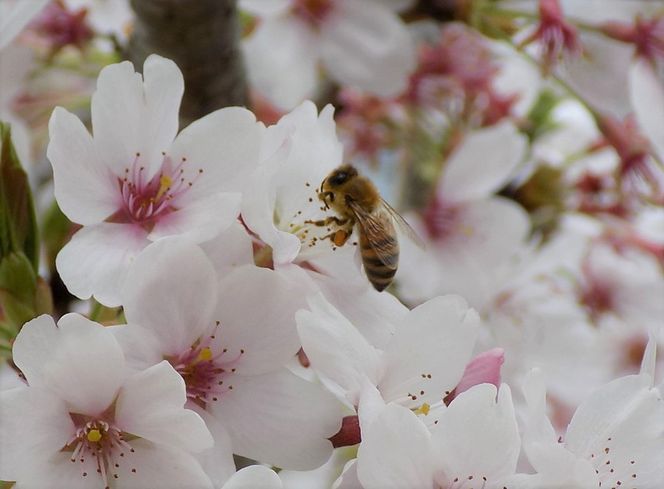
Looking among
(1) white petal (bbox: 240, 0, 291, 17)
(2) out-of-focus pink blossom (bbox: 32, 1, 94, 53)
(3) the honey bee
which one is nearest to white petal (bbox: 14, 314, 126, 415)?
(3) the honey bee

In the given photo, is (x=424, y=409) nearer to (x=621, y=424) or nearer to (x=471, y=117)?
(x=621, y=424)

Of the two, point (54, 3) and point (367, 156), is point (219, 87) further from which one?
point (367, 156)

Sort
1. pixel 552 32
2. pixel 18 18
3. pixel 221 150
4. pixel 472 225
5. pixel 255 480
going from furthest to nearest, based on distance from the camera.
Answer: pixel 472 225
pixel 552 32
pixel 18 18
pixel 221 150
pixel 255 480

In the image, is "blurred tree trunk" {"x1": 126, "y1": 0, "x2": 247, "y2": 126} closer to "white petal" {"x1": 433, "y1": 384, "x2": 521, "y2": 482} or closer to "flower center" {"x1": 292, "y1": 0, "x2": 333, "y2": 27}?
"flower center" {"x1": 292, "y1": 0, "x2": 333, "y2": 27}

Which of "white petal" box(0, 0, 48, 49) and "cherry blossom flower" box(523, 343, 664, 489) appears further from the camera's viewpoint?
"white petal" box(0, 0, 48, 49)

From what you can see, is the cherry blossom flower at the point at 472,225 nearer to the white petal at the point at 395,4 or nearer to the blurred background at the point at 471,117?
the blurred background at the point at 471,117

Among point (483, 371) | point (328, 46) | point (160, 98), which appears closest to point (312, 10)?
point (328, 46)

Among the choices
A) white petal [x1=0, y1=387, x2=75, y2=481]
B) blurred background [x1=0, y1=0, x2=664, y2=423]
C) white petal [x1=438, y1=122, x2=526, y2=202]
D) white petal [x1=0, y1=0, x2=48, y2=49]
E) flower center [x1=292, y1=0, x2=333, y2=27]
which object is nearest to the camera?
white petal [x1=0, y1=387, x2=75, y2=481]
